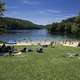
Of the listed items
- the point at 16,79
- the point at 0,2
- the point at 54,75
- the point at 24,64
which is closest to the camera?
the point at 16,79

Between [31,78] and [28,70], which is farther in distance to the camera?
[28,70]

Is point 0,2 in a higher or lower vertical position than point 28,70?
higher

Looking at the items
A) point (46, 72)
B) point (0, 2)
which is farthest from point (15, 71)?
point (0, 2)

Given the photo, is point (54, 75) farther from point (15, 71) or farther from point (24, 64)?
point (24, 64)

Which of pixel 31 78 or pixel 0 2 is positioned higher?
pixel 0 2

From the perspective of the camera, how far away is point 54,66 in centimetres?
1802

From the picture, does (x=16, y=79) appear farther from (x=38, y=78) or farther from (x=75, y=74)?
(x=75, y=74)

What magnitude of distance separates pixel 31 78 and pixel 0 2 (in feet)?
81.2

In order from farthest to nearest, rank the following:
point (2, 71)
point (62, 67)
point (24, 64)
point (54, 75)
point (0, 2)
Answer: point (0, 2) < point (24, 64) < point (62, 67) < point (2, 71) < point (54, 75)

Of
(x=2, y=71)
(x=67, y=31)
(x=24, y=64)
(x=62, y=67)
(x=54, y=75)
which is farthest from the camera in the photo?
(x=67, y=31)

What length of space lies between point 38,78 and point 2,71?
11.3 feet

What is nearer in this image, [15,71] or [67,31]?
[15,71]

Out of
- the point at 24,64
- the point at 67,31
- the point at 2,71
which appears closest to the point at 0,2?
the point at 24,64

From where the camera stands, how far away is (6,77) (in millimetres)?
14367
